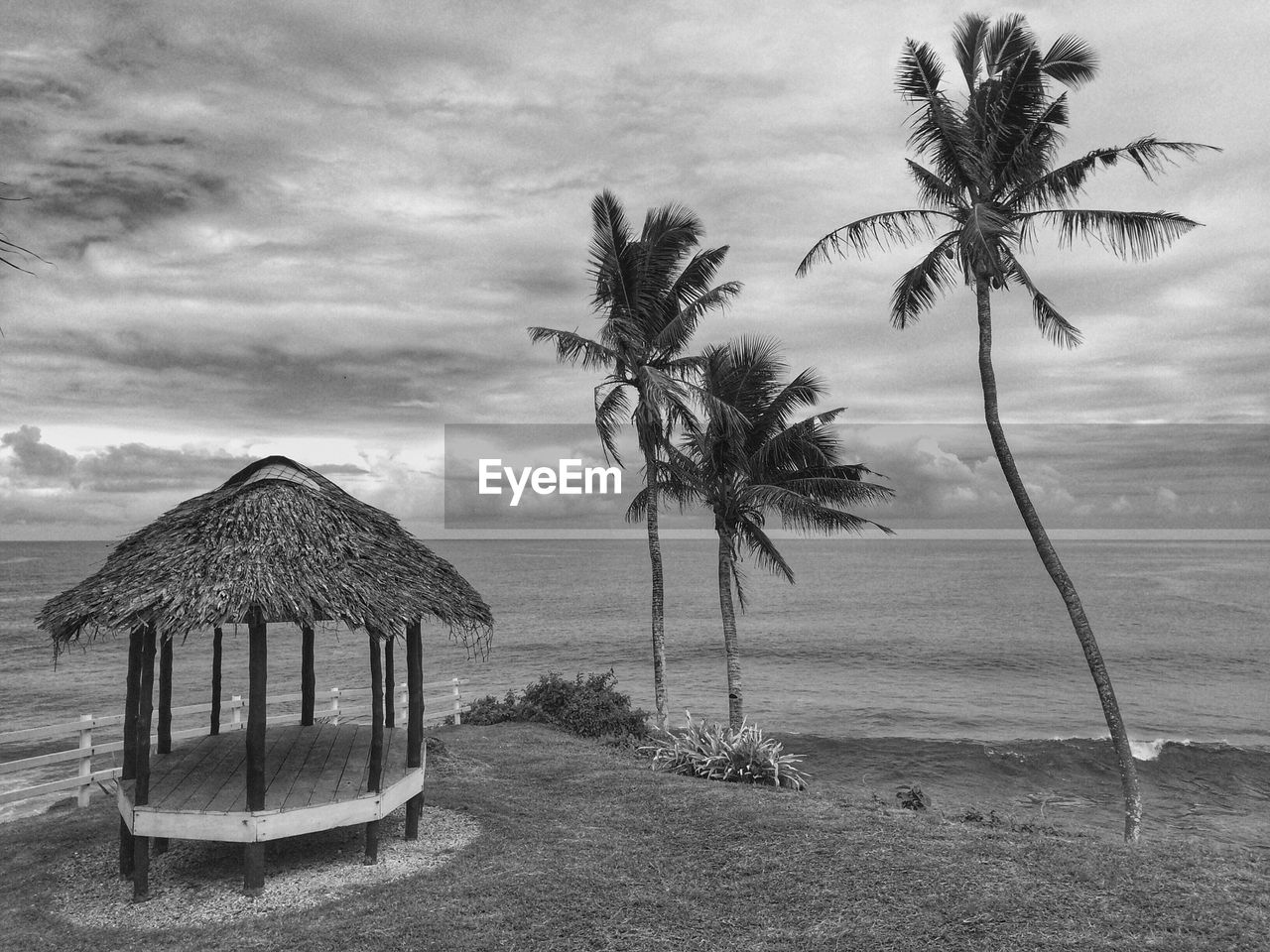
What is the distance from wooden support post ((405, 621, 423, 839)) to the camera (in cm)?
990

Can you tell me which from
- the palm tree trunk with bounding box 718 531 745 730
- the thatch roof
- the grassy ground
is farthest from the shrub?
the thatch roof

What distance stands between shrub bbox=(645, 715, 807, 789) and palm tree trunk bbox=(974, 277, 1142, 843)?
5105mm

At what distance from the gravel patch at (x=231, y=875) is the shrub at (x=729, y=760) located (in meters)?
4.77

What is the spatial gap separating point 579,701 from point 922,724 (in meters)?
14.8

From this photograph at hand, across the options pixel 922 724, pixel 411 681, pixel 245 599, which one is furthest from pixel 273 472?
pixel 922 724

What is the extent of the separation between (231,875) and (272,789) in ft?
3.49

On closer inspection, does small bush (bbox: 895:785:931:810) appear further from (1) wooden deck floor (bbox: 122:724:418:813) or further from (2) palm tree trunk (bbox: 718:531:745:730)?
(1) wooden deck floor (bbox: 122:724:418:813)

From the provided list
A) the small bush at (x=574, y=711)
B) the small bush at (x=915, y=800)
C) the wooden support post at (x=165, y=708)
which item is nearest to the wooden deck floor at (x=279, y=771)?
the wooden support post at (x=165, y=708)

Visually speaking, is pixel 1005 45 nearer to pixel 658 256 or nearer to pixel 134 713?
pixel 658 256

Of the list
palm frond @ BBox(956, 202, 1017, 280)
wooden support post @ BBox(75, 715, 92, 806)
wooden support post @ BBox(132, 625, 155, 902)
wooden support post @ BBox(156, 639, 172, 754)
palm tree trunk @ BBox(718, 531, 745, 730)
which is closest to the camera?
wooden support post @ BBox(132, 625, 155, 902)

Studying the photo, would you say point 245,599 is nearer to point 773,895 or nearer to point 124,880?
point 124,880

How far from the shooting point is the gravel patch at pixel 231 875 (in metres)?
8.45

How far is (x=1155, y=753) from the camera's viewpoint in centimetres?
2414

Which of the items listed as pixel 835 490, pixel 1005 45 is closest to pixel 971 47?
pixel 1005 45
